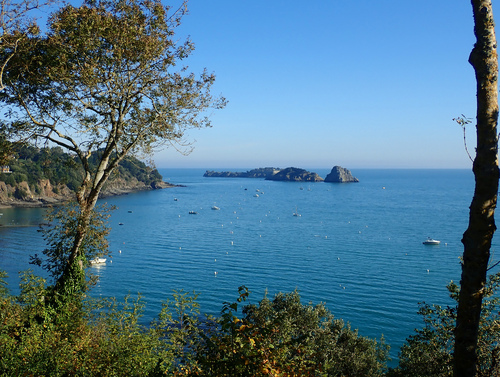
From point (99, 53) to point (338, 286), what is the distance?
1313 inches

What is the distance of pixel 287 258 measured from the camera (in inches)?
1953

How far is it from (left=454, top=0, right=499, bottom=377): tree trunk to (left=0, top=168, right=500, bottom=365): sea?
403 inches

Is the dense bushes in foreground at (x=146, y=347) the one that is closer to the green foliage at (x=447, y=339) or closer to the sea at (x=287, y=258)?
the sea at (x=287, y=258)

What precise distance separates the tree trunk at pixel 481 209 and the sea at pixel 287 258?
10226 mm

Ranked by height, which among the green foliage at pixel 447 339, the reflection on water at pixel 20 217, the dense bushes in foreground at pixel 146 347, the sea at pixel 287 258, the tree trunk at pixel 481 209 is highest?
the tree trunk at pixel 481 209

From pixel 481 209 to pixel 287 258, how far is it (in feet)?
153

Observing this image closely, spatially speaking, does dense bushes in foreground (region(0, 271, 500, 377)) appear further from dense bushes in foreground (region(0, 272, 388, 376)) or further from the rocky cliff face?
the rocky cliff face

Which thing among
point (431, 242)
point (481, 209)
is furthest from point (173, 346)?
point (431, 242)

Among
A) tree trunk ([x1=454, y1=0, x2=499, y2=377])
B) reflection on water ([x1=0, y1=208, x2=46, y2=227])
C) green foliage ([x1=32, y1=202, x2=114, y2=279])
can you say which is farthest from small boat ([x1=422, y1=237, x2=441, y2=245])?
reflection on water ([x1=0, y1=208, x2=46, y2=227])

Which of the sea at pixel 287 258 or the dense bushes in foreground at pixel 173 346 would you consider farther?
the sea at pixel 287 258

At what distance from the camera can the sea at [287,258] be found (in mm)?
34312

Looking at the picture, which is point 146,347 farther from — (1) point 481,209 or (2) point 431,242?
(2) point 431,242

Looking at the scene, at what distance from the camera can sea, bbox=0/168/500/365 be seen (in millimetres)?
34312

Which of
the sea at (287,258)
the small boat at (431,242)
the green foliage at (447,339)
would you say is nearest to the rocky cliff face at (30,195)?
the sea at (287,258)
